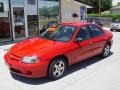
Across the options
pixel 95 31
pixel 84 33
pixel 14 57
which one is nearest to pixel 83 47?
pixel 84 33

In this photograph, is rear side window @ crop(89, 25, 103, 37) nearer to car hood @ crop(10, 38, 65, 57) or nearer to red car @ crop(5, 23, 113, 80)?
red car @ crop(5, 23, 113, 80)

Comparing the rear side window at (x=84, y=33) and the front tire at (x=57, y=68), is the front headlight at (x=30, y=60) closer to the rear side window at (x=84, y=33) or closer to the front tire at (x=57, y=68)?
the front tire at (x=57, y=68)

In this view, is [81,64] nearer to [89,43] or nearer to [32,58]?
[89,43]

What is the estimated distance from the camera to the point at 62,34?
6645 mm

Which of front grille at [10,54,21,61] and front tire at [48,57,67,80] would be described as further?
front tire at [48,57,67,80]

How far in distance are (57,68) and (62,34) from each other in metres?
1.29

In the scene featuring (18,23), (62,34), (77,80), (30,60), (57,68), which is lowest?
(77,80)

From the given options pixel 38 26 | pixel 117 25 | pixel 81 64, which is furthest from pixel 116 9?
pixel 81 64

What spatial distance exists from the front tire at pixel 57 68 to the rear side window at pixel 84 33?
3.61 ft

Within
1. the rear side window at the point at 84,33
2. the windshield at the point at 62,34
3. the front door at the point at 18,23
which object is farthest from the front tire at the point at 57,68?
the front door at the point at 18,23

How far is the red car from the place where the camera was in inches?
212

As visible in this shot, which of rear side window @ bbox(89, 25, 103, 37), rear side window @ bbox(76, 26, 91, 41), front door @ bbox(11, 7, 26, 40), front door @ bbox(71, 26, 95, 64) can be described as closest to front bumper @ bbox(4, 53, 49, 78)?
front door @ bbox(71, 26, 95, 64)

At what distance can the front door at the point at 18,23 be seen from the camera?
42.8ft

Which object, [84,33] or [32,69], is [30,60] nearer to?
[32,69]
